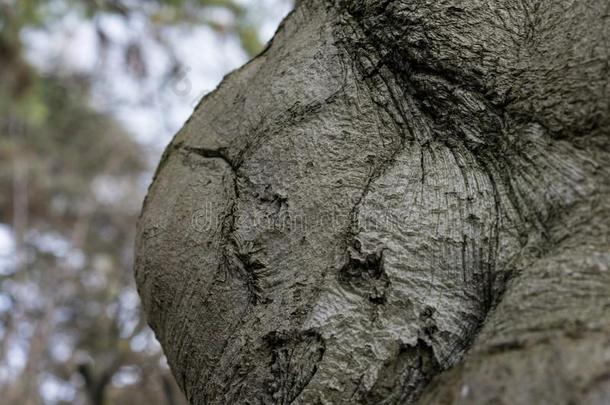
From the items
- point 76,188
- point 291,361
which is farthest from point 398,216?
point 76,188

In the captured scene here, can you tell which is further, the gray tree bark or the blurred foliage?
the blurred foliage

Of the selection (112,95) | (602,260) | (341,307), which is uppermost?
(112,95)

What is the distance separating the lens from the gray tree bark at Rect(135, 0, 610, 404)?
2.37 feet

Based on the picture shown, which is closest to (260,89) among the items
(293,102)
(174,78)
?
(293,102)

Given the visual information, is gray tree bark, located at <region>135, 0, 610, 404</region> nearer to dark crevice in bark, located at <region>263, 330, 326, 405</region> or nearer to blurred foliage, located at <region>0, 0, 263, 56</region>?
dark crevice in bark, located at <region>263, 330, 326, 405</region>

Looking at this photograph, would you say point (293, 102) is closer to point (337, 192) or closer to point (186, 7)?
point (337, 192)

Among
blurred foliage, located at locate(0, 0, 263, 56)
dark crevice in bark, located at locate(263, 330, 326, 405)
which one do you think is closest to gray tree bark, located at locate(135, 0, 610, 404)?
dark crevice in bark, located at locate(263, 330, 326, 405)

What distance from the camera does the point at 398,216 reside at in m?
0.81

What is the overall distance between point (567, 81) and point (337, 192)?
0.31 metres

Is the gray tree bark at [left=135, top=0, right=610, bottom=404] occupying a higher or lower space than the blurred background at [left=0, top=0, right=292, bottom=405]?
lower

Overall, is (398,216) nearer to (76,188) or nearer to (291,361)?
(291,361)

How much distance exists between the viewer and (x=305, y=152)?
885 millimetres

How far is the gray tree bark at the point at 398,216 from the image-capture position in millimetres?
722

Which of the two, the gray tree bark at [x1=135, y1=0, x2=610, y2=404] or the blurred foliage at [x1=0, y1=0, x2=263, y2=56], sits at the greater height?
the blurred foliage at [x1=0, y1=0, x2=263, y2=56]
